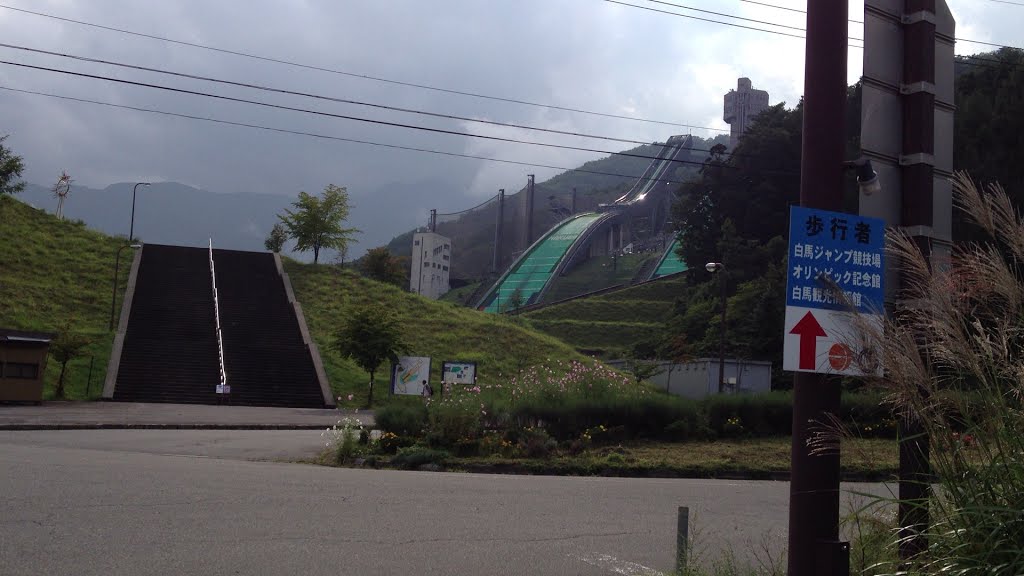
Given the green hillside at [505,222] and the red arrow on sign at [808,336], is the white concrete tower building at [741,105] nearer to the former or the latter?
the green hillside at [505,222]

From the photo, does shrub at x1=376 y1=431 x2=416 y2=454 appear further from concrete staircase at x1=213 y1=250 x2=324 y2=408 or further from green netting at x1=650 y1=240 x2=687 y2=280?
green netting at x1=650 y1=240 x2=687 y2=280

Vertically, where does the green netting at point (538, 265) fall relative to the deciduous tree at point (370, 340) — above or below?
above

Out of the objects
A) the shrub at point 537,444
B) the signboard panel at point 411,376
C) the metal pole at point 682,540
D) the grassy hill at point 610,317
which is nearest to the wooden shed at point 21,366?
the signboard panel at point 411,376

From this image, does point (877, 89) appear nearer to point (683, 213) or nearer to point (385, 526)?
point (385, 526)

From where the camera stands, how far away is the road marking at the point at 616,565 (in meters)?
7.34

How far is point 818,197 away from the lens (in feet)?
16.9

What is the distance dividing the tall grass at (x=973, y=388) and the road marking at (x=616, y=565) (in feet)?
10.7

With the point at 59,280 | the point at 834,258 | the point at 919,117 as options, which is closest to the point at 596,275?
the point at 59,280

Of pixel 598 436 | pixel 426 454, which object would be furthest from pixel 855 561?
pixel 598 436

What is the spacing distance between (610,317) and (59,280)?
1803 inches

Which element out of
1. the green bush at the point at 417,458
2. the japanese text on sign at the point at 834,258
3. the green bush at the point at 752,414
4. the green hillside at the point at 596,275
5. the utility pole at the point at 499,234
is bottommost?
the green bush at the point at 417,458

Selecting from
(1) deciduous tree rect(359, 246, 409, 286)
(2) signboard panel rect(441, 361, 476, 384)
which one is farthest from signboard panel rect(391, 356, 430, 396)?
(1) deciduous tree rect(359, 246, 409, 286)

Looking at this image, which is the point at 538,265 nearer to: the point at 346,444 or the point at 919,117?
the point at 346,444

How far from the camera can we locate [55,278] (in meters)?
47.9
